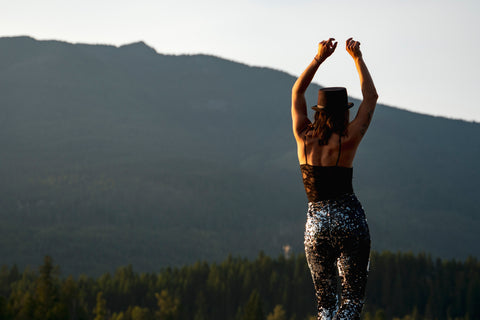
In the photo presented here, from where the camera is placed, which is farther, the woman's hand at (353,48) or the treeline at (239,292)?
the treeline at (239,292)

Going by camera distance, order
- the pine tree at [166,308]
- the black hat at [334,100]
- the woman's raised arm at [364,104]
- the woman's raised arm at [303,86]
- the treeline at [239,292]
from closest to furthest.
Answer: the woman's raised arm at [364,104]
the black hat at [334,100]
the woman's raised arm at [303,86]
the pine tree at [166,308]
the treeline at [239,292]

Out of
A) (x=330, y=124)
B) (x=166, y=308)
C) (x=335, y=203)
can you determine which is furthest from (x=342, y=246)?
(x=166, y=308)

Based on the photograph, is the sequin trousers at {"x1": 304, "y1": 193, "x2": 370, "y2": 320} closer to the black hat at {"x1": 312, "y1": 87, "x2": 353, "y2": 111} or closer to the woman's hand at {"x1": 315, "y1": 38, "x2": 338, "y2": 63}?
the black hat at {"x1": 312, "y1": 87, "x2": 353, "y2": 111}

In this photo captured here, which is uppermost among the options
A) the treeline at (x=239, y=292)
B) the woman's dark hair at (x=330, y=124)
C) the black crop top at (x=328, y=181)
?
the woman's dark hair at (x=330, y=124)

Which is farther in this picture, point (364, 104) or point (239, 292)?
point (239, 292)

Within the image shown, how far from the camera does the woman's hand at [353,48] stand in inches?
253

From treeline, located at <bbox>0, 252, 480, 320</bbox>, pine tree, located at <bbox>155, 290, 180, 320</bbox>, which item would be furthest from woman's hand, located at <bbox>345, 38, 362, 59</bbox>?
treeline, located at <bbox>0, 252, 480, 320</bbox>

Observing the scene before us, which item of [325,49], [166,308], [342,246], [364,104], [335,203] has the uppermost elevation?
[325,49]

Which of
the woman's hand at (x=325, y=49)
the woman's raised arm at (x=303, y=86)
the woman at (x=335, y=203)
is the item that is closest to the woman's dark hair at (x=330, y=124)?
the woman at (x=335, y=203)

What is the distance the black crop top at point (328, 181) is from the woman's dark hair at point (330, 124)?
189 mm

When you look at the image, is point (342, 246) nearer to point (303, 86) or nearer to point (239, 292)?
point (303, 86)

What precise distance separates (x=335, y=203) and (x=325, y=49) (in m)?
1.63

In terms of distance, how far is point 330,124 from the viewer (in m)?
6.14

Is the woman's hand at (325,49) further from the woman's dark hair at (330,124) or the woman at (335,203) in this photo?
the woman's dark hair at (330,124)
